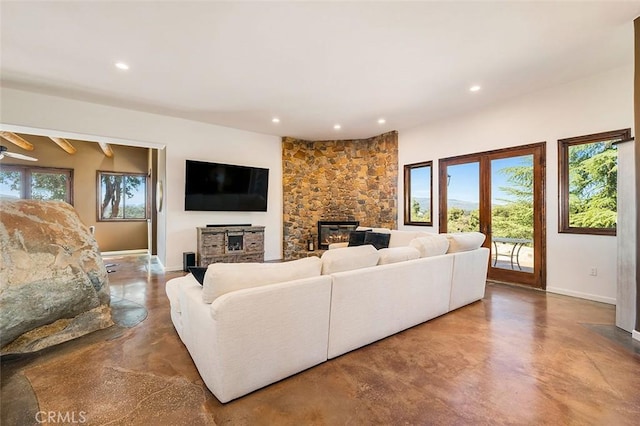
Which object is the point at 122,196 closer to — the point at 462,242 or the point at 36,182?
the point at 36,182

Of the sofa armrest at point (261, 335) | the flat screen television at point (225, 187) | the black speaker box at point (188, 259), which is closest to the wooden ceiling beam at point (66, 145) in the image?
the flat screen television at point (225, 187)

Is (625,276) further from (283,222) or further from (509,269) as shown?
(283,222)

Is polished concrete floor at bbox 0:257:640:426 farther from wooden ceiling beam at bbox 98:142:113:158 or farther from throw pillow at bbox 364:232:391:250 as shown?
wooden ceiling beam at bbox 98:142:113:158

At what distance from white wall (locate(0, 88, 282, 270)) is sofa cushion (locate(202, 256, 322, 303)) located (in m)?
4.19

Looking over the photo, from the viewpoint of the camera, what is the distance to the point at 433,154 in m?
5.54

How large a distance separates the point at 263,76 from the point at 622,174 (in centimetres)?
410

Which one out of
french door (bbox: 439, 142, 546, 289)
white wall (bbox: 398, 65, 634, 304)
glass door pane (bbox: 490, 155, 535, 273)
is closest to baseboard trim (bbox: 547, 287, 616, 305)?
white wall (bbox: 398, 65, 634, 304)

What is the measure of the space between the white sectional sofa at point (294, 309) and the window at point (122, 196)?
6710mm

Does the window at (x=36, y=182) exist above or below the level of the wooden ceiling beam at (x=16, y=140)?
below

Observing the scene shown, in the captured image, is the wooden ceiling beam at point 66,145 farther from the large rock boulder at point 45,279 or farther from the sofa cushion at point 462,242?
the sofa cushion at point 462,242

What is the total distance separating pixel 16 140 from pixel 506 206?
968 centimetres

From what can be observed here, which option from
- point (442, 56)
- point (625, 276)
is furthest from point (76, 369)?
point (625, 276)

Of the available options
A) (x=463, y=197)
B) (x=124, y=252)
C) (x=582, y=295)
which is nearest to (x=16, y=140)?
(x=124, y=252)

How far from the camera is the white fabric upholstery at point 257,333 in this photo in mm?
1600
